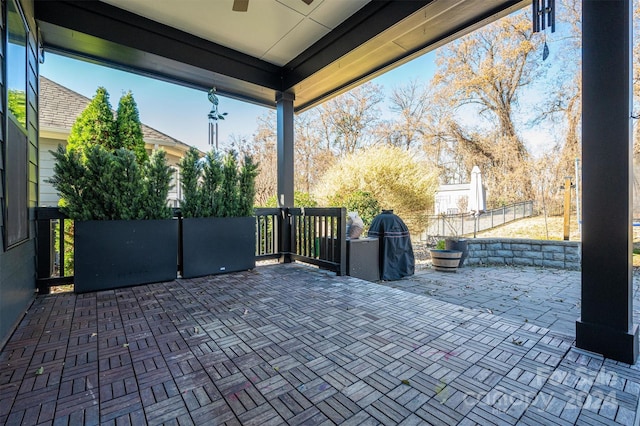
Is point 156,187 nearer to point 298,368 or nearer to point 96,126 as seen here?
point 96,126

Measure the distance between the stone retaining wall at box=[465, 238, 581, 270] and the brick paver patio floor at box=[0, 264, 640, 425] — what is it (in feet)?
13.9

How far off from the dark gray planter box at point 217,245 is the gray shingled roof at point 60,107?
3.53m

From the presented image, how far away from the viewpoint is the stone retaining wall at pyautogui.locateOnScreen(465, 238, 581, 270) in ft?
19.1

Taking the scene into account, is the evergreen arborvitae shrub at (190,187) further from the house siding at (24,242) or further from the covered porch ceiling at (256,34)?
the house siding at (24,242)

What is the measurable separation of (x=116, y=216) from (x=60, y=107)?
16.7 ft

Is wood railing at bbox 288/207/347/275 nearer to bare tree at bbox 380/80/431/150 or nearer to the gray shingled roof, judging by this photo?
the gray shingled roof

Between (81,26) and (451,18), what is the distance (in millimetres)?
4188

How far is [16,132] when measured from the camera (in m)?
2.50

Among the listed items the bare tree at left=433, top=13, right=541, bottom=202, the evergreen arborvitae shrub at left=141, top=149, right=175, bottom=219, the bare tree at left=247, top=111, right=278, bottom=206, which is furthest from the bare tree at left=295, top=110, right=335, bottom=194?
the evergreen arborvitae shrub at left=141, top=149, right=175, bottom=219

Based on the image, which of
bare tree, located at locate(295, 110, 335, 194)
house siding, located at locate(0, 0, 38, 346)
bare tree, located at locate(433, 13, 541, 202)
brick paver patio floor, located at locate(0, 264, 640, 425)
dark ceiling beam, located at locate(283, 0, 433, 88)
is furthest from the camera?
bare tree, located at locate(295, 110, 335, 194)

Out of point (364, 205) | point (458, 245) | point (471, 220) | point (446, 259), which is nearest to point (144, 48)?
A: point (364, 205)

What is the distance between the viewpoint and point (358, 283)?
3.75 m

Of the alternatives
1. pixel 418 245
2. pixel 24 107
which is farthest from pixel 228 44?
pixel 418 245

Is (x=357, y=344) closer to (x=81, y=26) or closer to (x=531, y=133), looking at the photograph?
(x=81, y=26)
